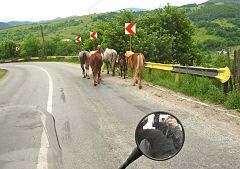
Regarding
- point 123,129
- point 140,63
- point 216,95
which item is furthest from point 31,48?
point 123,129

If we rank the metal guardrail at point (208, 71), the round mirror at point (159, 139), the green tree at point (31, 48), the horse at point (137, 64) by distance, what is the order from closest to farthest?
the round mirror at point (159, 139), the metal guardrail at point (208, 71), the horse at point (137, 64), the green tree at point (31, 48)

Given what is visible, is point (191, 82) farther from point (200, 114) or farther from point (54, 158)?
point (54, 158)

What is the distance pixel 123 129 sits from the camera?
289 inches

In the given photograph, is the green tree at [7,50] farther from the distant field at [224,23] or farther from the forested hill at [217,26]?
the distant field at [224,23]

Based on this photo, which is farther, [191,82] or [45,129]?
[191,82]

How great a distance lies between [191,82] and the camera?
13383 millimetres

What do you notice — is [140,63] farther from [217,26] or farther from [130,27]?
[217,26]

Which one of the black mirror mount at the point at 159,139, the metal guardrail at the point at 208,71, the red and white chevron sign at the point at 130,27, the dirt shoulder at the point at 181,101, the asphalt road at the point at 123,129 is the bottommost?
the dirt shoulder at the point at 181,101

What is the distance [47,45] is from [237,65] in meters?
82.1

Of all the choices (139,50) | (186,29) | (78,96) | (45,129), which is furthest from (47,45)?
(45,129)

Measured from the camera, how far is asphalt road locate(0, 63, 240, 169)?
17.2ft

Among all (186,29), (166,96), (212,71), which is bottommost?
(166,96)

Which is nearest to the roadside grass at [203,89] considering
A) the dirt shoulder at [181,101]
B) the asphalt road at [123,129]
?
the dirt shoulder at [181,101]

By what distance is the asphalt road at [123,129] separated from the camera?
17.2 feet
